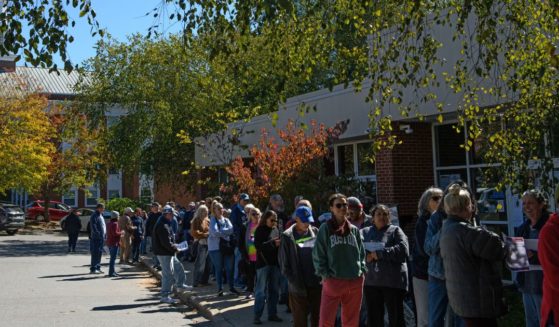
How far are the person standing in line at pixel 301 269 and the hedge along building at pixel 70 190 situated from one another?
3258 centimetres

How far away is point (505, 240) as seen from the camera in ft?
18.7

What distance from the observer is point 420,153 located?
1411 cm

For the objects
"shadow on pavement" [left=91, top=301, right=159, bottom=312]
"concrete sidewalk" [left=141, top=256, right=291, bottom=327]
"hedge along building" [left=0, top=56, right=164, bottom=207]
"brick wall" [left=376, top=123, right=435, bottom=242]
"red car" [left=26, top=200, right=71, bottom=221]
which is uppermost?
"hedge along building" [left=0, top=56, right=164, bottom=207]

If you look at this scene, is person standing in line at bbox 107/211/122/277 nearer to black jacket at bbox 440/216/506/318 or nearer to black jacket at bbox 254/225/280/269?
black jacket at bbox 254/225/280/269

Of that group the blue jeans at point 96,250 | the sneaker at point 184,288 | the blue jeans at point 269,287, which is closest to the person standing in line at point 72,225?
the blue jeans at point 96,250

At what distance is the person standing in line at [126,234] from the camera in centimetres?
2016

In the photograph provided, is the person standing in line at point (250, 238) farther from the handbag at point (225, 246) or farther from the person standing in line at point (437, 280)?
the person standing in line at point (437, 280)

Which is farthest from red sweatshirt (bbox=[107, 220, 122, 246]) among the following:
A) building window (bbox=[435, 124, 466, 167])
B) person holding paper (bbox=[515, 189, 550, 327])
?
person holding paper (bbox=[515, 189, 550, 327])

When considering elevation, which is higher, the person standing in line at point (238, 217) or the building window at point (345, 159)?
the building window at point (345, 159)

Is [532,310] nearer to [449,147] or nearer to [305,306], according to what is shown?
[305,306]

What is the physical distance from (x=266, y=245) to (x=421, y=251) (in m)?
2.73

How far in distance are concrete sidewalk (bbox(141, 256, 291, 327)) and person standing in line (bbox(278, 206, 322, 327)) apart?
1.84m

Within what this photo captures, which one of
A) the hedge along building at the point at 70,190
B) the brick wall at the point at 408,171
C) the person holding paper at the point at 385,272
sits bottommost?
the person holding paper at the point at 385,272

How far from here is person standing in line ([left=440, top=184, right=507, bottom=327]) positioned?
208 inches
